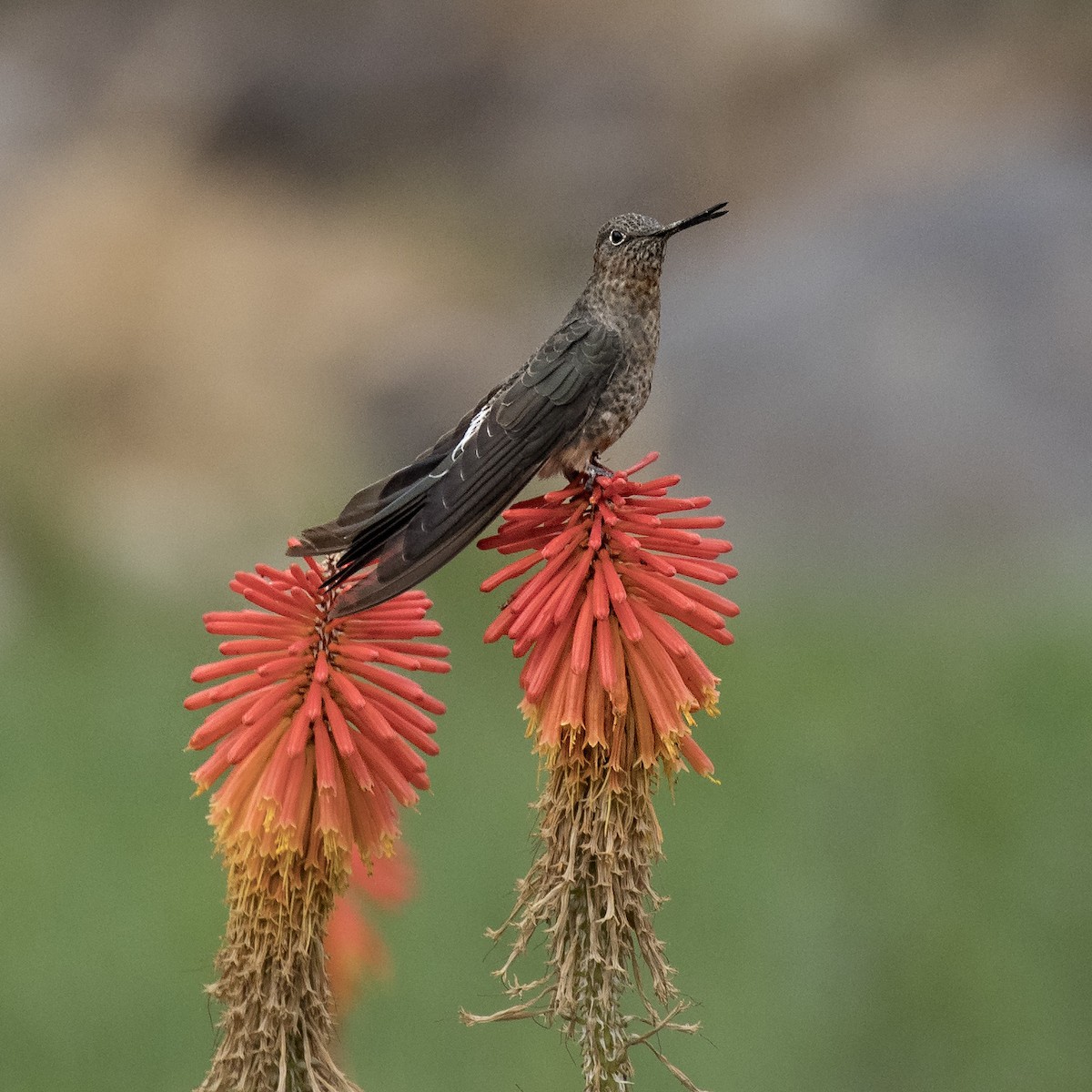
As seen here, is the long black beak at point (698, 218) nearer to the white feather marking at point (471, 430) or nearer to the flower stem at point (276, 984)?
the white feather marking at point (471, 430)

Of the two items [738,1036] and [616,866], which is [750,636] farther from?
[616,866]

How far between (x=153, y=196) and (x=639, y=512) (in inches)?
129

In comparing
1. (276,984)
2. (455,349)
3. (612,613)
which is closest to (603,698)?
(612,613)

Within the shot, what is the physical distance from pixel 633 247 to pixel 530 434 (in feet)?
0.50

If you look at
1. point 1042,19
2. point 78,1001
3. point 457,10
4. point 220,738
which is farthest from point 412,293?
point 220,738

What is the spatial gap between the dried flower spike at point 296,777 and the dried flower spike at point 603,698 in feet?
0.30

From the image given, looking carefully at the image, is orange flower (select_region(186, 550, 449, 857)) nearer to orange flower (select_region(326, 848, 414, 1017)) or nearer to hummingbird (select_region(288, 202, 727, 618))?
hummingbird (select_region(288, 202, 727, 618))

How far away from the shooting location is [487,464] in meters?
0.91

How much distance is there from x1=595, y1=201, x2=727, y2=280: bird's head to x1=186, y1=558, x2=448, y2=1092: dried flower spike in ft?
0.89

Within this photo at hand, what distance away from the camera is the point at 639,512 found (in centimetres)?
92

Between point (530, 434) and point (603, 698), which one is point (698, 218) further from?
point (603, 698)

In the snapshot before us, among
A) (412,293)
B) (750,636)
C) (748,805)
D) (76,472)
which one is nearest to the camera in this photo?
(748,805)

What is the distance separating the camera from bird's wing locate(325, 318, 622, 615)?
32.9 inches

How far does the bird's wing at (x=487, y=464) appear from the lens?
0.83 m
